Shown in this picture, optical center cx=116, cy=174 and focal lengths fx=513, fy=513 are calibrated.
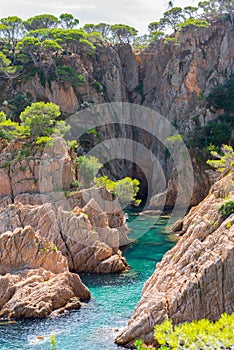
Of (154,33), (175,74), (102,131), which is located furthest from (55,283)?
(154,33)

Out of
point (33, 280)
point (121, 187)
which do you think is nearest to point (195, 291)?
point (33, 280)

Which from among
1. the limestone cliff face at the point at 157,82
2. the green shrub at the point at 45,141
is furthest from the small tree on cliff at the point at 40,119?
the limestone cliff face at the point at 157,82

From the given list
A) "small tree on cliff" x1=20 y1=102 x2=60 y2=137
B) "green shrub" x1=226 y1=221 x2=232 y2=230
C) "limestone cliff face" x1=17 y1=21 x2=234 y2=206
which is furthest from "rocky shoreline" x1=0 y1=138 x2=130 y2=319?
"limestone cliff face" x1=17 y1=21 x2=234 y2=206

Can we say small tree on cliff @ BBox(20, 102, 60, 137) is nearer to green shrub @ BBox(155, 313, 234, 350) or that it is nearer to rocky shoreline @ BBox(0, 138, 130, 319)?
rocky shoreline @ BBox(0, 138, 130, 319)

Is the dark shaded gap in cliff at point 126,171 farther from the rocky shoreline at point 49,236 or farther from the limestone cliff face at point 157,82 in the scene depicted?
the rocky shoreline at point 49,236

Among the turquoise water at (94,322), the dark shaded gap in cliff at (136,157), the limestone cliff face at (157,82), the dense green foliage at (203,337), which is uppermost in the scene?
the limestone cliff face at (157,82)
